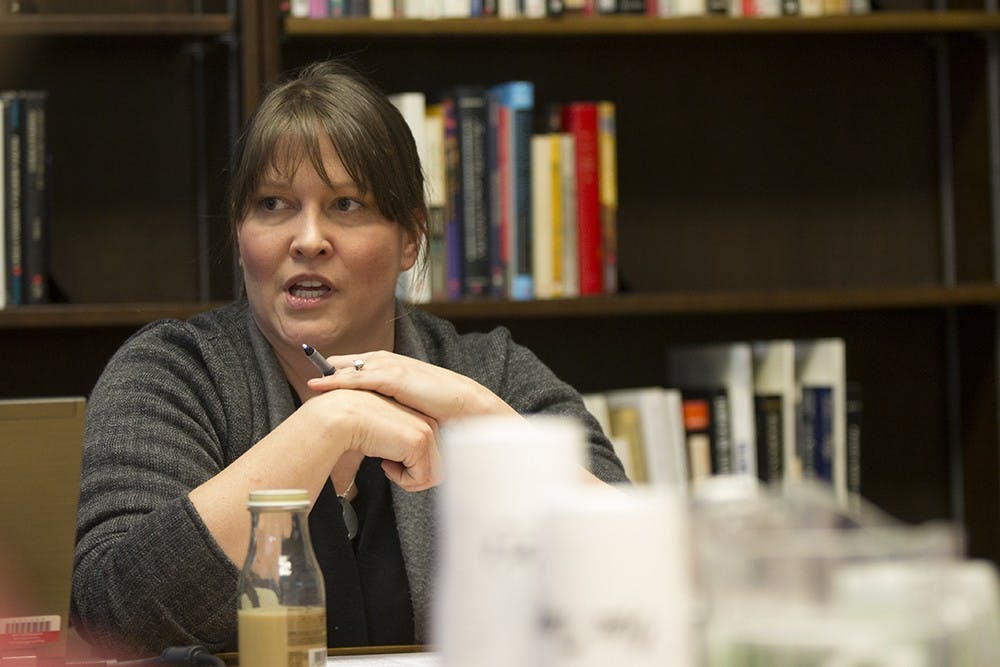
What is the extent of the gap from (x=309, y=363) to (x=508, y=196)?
1.90 feet

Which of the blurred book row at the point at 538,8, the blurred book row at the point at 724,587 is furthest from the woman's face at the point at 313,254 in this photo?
the blurred book row at the point at 724,587

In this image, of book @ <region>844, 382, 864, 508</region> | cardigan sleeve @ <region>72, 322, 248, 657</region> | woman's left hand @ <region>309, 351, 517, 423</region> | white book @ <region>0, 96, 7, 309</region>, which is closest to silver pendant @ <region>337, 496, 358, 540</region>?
cardigan sleeve @ <region>72, 322, 248, 657</region>

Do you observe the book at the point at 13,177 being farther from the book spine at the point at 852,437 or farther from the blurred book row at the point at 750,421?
the book spine at the point at 852,437

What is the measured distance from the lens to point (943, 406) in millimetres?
2594

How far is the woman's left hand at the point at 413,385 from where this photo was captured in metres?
1.29

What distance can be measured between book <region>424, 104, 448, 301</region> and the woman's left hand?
2.90ft

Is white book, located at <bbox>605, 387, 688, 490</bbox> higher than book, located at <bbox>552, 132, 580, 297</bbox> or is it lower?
lower

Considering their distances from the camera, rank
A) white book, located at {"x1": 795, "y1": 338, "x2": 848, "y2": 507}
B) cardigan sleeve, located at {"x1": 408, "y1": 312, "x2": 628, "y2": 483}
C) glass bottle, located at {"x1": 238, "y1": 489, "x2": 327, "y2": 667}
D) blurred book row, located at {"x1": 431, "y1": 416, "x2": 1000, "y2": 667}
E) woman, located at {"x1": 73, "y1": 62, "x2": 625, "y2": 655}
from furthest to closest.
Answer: white book, located at {"x1": 795, "y1": 338, "x2": 848, "y2": 507}, cardigan sleeve, located at {"x1": 408, "y1": 312, "x2": 628, "y2": 483}, woman, located at {"x1": 73, "y1": 62, "x2": 625, "y2": 655}, glass bottle, located at {"x1": 238, "y1": 489, "x2": 327, "y2": 667}, blurred book row, located at {"x1": 431, "y1": 416, "x2": 1000, "y2": 667}

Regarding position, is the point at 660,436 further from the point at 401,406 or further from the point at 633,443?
the point at 401,406

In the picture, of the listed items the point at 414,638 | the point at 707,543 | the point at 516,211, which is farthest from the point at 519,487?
the point at 516,211

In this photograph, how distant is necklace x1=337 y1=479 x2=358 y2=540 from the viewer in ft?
5.54

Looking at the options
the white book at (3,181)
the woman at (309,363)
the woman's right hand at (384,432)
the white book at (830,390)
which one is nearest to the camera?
the woman's right hand at (384,432)

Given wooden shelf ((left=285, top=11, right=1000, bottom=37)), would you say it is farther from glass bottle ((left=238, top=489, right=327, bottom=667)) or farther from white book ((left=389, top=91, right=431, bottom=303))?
glass bottle ((left=238, top=489, right=327, bottom=667))

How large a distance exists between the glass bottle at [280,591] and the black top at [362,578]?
0.71 metres
